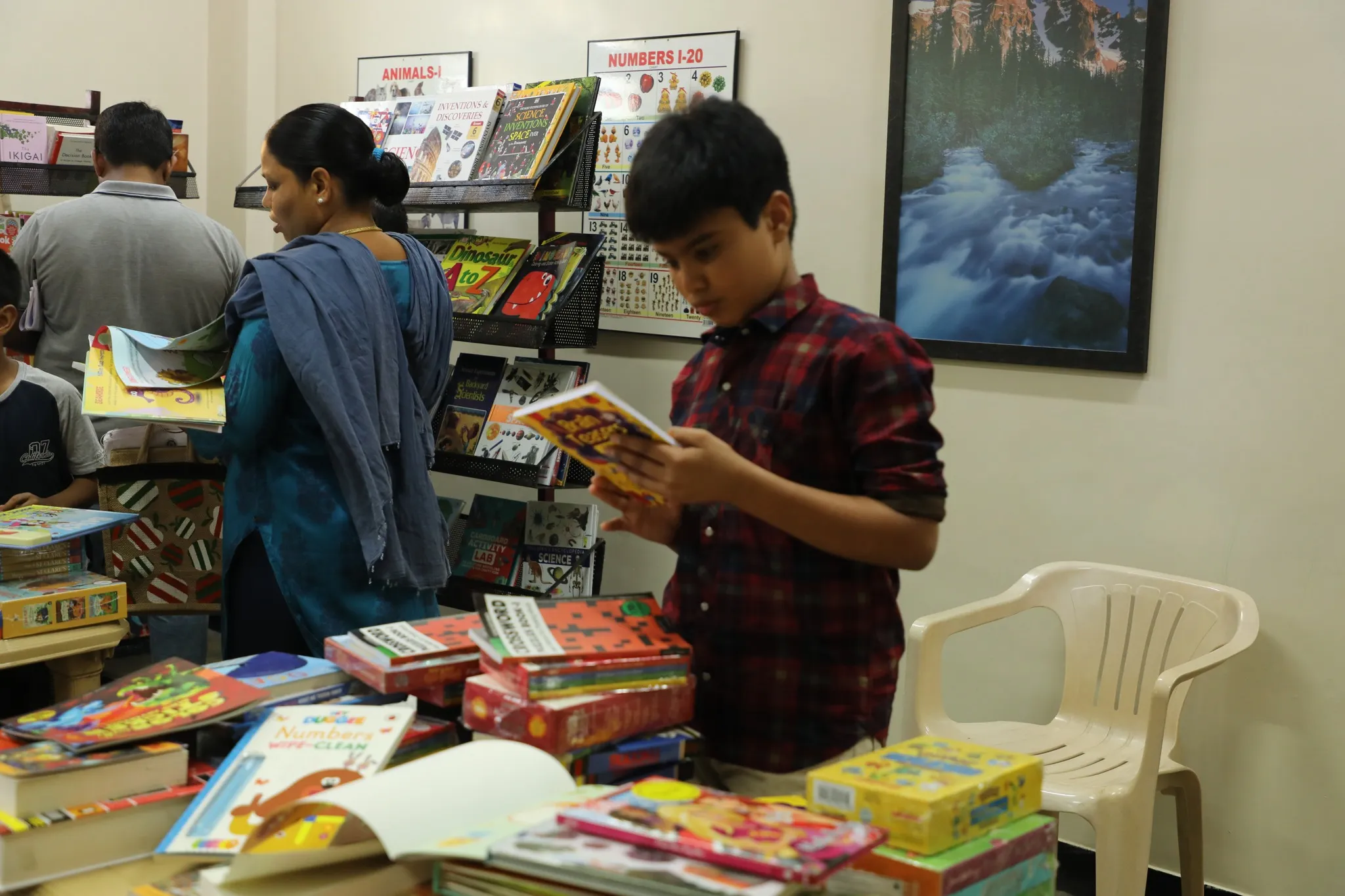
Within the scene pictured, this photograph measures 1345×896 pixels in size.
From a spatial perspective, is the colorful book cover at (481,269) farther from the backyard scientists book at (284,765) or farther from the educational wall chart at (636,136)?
the backyard scientists book at (284,765)

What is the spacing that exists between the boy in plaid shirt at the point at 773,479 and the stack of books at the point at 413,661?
0.83 ft

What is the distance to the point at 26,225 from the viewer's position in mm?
3400

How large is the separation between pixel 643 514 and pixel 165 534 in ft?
6.76

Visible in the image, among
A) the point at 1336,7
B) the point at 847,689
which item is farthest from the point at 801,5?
the point at 847,689

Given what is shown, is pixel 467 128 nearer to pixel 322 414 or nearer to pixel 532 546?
pixel 532 546

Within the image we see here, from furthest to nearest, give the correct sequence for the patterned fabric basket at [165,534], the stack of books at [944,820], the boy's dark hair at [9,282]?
the patterned fabric basket at [165,534]
the boy's dark hair at [9,282]
the stack of books at [944,820]

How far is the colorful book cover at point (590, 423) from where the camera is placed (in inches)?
44.8

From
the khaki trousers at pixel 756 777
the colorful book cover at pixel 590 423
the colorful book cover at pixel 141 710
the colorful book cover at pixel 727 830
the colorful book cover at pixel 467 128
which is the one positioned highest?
the colorful book cover at pixel 467 128

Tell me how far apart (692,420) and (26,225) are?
108 inches

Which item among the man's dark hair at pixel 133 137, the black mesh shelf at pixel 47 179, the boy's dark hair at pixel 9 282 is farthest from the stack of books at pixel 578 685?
the black mesh shelf at pixel 47 179

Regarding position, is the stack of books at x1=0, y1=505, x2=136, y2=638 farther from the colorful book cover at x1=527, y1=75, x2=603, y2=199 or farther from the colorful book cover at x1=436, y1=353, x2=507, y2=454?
the colorful book cover at x1=527, y1=75, x2=603, y2=199

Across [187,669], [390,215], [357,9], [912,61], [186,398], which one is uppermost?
[357,9]

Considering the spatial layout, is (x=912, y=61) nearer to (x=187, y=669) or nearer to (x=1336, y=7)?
(x=1336, y=7)

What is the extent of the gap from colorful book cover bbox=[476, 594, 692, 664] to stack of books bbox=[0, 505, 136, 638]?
108 cm
